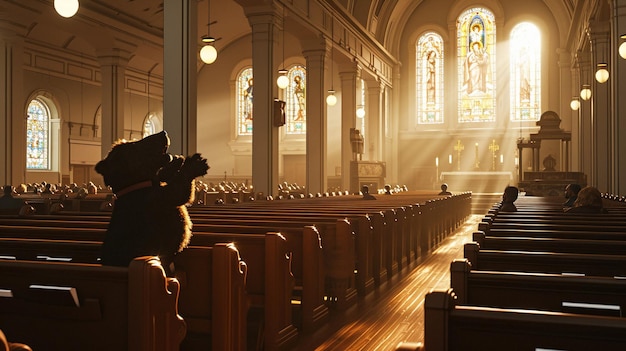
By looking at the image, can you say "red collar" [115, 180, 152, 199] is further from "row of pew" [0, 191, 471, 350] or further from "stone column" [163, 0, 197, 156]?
"stone column" [163, 0, 197, 156]

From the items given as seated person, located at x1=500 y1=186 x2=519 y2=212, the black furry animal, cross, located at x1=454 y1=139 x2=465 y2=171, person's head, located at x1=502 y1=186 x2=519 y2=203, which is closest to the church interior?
cross, located at x1=454 y1=139 x2=465 y2=171

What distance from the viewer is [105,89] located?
47.1 ft

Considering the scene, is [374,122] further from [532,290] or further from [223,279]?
[532,290]

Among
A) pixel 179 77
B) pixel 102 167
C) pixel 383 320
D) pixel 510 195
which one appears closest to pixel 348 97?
pixel 179 77

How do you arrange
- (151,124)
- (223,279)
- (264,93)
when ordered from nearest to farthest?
(223,279) → (264,93) → (151,124)

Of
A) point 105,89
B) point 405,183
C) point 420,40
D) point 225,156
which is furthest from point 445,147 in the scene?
point 105,89

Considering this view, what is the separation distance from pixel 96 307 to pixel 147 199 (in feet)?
1.69

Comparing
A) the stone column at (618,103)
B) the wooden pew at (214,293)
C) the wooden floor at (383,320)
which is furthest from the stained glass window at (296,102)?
the wooden pew at (214,293)

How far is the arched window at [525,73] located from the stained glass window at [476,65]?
0.71 m

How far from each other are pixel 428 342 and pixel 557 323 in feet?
1.01

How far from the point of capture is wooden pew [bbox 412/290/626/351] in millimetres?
1327

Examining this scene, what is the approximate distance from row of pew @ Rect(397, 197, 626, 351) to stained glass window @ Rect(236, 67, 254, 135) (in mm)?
19279

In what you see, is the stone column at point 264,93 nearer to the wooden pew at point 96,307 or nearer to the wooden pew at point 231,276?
the wooden pew at point 231,276

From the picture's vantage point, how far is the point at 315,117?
1409 cm
